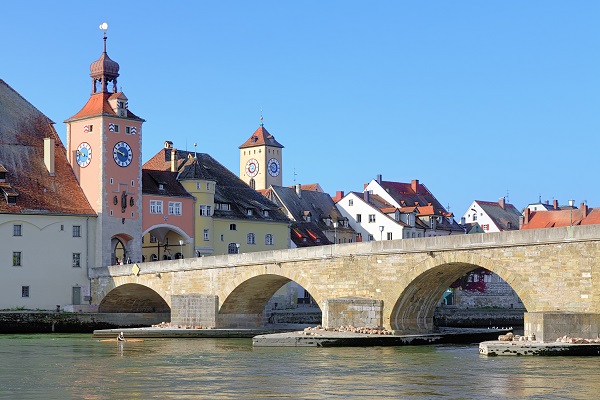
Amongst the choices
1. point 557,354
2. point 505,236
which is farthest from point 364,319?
point 557,354

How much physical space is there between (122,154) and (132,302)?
9397mm

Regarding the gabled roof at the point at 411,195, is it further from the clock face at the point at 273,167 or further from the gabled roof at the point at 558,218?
the clock face at the point at 273,167

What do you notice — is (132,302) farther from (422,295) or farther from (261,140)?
(261,140)

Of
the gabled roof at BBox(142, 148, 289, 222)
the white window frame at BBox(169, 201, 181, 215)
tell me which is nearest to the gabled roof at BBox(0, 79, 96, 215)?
the white window frame at BBox(169, 201, 181, 215)

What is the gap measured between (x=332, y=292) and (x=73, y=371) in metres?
14.8

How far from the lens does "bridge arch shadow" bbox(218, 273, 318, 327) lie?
2114 inches

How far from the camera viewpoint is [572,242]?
1446 inches

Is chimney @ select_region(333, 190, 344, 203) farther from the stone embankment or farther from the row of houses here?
the stone embankment

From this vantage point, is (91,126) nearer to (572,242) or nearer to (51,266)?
(51,266)

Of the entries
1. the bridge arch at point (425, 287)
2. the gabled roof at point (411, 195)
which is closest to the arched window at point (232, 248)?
the gabled roof at point (411, 195)

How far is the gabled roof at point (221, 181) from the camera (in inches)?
3012

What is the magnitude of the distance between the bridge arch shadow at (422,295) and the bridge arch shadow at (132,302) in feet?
78.1

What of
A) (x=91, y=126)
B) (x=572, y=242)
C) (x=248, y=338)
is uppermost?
(x=91, y=126)

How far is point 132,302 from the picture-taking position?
222 feet
